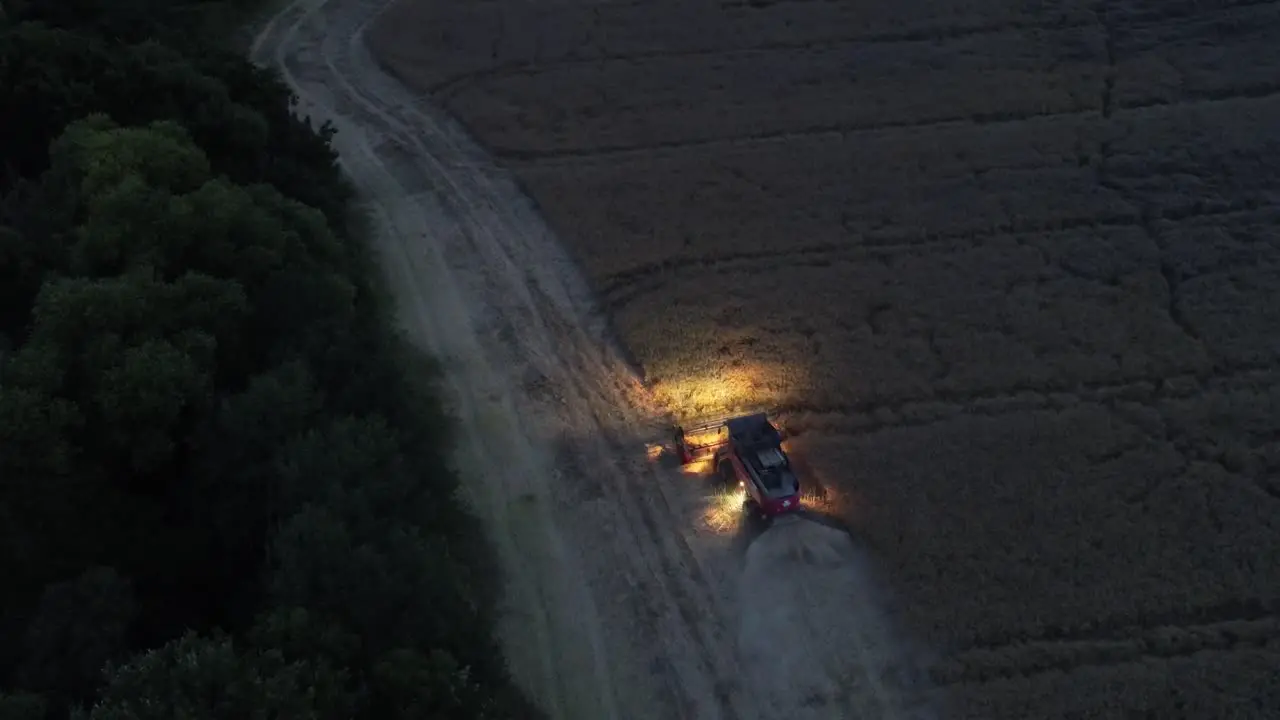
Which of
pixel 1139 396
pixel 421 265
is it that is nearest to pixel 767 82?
pixel 421 265

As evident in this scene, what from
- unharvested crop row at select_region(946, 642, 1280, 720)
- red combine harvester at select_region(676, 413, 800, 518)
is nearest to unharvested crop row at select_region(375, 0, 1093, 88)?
red combine harvester at select_region(676, 413, 800, 518)

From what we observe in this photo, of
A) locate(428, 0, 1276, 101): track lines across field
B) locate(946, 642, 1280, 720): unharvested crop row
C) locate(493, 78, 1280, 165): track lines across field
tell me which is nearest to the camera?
locate(946, 642, 1280, 720): unharvested crop row

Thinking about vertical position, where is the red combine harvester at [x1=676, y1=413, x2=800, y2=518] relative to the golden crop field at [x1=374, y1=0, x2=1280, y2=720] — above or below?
below

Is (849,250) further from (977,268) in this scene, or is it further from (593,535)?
(593,535)

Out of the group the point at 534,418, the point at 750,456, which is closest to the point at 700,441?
the point at 750,456

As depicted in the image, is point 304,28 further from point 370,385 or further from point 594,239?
point 370,385

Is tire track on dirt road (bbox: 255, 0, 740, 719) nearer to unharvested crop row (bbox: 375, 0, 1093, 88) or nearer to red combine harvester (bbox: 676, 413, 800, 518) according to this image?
red combine harvester (bbox: 676, 413, 800, 518)

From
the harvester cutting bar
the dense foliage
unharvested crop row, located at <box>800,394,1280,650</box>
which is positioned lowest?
the dense foliage
